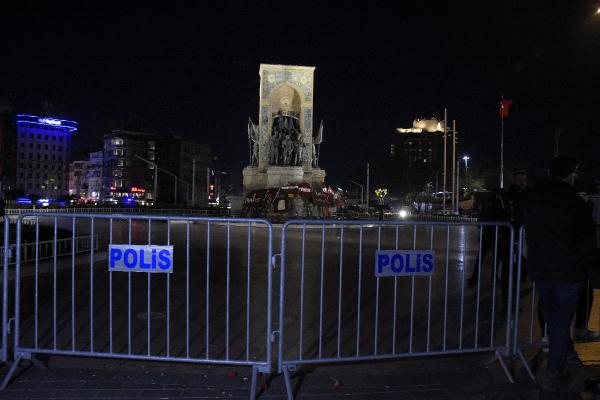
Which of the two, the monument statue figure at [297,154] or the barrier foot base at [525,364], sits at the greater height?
the monument statue figure at [297,154]

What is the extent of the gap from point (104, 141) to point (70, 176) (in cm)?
1985

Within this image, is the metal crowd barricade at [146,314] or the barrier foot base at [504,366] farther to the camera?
the metal crowd barricade at [146,314]

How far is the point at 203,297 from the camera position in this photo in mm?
8336

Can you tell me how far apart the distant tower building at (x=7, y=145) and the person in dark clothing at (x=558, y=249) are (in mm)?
121263

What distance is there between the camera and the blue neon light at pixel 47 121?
5015 inches

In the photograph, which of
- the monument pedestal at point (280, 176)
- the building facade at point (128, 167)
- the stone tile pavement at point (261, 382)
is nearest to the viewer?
the stone tile pavement at point (261, 382)

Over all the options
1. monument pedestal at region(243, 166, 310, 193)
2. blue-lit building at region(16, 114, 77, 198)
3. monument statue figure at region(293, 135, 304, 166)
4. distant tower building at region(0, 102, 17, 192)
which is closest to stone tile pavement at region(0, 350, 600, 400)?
monument pedestal at region(243, 166, 310, 193)

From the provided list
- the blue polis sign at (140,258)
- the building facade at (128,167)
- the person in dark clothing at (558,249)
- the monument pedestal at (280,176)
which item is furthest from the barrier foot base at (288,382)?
the building facade at (128,167)

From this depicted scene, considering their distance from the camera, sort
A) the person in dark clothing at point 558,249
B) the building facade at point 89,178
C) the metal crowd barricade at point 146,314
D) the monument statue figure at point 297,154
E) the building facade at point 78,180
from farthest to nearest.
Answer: the building facade at point 78,180, the building facade at point 89,178, the monument statue figure at point 297,154, the metal crowd barricade at point 146,314, the person in dark clothing at point 558,249

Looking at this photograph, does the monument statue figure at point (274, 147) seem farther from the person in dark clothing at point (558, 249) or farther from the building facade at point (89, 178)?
the building facade at point (89, 178)

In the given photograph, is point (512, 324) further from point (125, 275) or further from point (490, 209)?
point (125, 275)

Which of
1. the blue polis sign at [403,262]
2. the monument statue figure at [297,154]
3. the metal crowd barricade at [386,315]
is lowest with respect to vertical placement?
the metal crowd barricade at [386,315]

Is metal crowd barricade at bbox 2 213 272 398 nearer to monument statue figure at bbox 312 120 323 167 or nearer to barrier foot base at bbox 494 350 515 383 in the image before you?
barrier foot base at bbox 494 350 515 383

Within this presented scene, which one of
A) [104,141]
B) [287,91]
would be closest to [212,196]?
[104,141]
